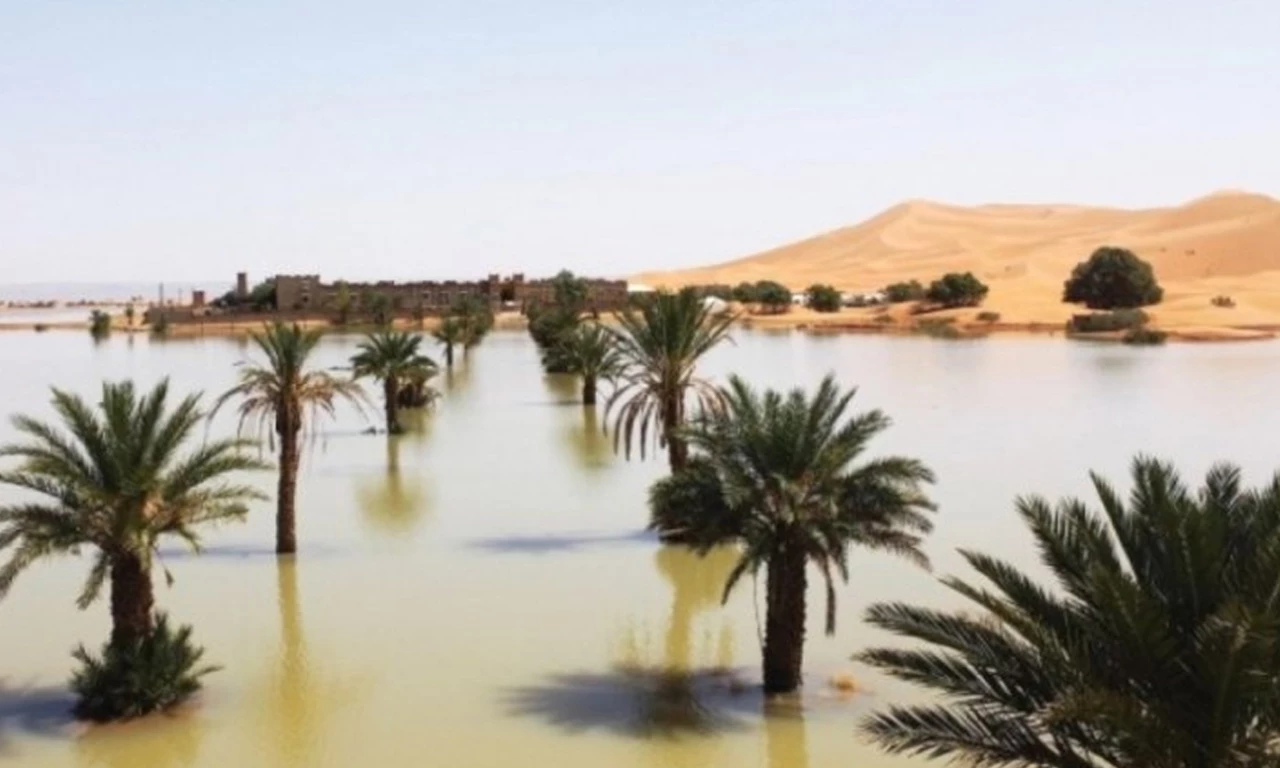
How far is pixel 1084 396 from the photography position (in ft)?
151

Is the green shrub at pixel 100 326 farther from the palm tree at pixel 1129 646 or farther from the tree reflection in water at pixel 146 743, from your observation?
the palm tree at pixel 1129 646

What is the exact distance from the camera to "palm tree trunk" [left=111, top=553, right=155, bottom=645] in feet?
45.7

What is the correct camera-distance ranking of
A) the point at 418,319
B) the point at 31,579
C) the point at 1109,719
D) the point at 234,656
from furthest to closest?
1. the point at 418,319
2. the point at 31,579
3. the point at 234,656
4. the point at 1109,719

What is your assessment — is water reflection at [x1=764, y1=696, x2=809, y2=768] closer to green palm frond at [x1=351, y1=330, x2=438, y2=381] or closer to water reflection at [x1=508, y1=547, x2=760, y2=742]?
water reflection at [x1=508, y1=547, x2=760, y2=742]

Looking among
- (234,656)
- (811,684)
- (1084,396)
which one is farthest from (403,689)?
(1084,396)

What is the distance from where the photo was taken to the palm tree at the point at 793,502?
1412 cm

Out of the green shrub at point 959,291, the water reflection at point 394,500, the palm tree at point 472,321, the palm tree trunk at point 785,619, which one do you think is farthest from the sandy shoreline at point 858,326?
the palm tree trunk at point 785,619

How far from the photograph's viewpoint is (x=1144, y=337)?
7494cm

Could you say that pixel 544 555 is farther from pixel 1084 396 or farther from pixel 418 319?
pixel 418 319

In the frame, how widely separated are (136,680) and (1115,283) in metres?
88.8

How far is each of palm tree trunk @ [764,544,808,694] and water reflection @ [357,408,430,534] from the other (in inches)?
452

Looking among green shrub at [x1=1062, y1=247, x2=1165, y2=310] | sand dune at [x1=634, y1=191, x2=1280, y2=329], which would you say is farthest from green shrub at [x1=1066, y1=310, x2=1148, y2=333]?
green shrub at [x1=1062, y1=247, x2=1165, y2=310]

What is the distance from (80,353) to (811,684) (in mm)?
77300

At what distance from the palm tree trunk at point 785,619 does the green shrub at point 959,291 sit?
88.0m
